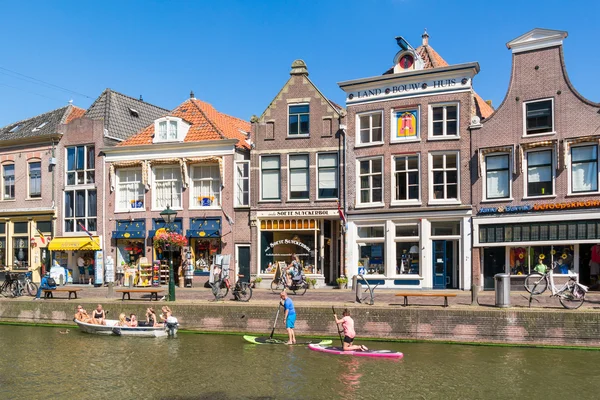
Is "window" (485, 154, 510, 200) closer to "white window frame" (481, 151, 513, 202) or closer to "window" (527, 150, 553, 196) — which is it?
"white window frame" (481, 151, 513, 202)

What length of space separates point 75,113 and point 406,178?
2510cm

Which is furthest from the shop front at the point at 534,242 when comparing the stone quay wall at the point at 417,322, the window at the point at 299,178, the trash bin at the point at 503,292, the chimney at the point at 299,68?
the chimney at the point at 299,68

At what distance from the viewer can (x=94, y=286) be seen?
136ft

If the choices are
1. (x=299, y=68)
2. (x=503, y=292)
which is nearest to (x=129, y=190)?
(x=299, y=68)

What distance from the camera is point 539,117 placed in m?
32.9

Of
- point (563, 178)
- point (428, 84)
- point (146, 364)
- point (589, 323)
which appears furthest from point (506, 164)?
point (146, 364)

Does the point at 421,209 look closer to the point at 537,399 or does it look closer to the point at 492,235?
the point at 492,235

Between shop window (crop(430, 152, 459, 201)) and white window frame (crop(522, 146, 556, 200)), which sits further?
shop window (crop(430, 152, 459, 201))

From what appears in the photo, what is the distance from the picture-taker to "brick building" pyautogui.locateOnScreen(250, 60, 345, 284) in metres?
37.7

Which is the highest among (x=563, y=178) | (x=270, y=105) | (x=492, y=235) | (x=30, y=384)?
(x=270, y=105)

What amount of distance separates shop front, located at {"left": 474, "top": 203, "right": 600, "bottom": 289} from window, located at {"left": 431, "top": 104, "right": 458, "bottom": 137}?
4.63 meters

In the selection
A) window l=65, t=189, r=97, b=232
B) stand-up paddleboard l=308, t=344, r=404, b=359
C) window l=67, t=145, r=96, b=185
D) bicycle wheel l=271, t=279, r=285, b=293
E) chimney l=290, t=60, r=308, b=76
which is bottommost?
stand-up paddleboard l=308, t=344, r=404, b=359

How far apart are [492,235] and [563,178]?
442 centimetres

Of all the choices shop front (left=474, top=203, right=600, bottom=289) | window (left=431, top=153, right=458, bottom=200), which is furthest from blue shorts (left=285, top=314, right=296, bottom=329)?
window (left=431, top=153, right=458, bottom=200)
